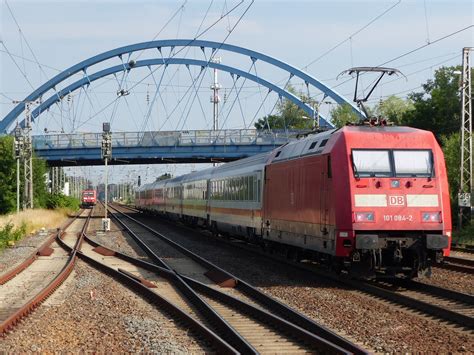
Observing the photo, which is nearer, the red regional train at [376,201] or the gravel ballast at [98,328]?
the gravel ballast at [98,328]

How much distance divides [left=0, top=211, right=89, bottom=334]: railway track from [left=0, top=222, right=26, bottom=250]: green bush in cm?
353

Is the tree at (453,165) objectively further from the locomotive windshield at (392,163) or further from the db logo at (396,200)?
the db logo at (396,200)

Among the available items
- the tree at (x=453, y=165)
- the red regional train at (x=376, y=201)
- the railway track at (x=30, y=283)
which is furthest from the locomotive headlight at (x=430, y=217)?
the tree at (x=453, y=165)

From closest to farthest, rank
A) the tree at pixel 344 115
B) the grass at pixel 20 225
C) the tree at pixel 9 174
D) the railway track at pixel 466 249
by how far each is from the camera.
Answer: the railway track at pixel 466 249 < the grass at pixel 20 225 < the tree at pixel 9 174 < the tree at pixel 344 115

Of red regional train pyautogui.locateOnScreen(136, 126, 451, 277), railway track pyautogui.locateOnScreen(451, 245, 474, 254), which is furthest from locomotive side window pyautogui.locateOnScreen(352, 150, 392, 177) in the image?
railway track pyautogui.locateOnScreen(451, 245, 474, 254)

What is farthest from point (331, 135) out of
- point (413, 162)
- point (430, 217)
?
point (430, 217)

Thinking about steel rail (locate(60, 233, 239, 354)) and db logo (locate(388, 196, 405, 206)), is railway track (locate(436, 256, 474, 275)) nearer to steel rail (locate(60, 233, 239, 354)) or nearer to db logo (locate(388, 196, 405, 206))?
db logo (locate(388, 196, 405, 206))

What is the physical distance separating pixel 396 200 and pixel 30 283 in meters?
8.71

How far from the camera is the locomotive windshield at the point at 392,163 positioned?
583 inches

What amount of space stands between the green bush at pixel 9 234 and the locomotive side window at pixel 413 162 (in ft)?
61.2

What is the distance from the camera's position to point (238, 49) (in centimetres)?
7344

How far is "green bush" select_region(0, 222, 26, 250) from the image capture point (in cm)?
3018

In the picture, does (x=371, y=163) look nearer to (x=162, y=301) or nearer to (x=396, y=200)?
(x=396, y=200)

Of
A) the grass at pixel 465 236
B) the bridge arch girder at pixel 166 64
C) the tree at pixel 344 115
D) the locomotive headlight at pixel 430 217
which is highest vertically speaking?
the bridge arch girder at pixel 166 64
